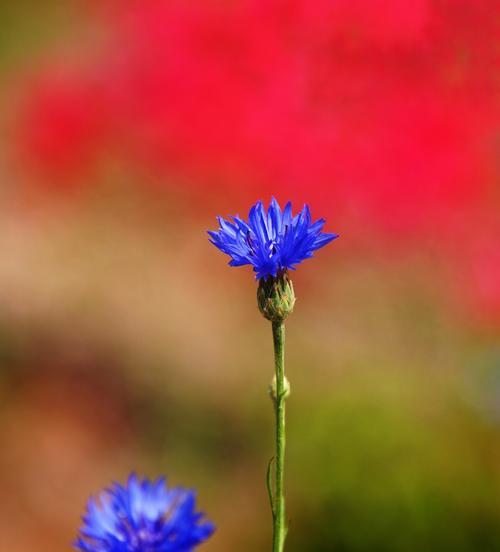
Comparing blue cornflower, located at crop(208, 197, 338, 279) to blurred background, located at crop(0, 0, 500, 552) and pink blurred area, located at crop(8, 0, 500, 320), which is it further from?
pink blurred area, located at crop(8, 0, 500, 320)

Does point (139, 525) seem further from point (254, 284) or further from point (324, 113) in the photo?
point (254, 284)

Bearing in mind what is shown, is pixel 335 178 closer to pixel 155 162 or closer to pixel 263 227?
pixel 155 162

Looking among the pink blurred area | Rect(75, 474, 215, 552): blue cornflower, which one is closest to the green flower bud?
Rect(75, 474, 215, 552): blue cornflower

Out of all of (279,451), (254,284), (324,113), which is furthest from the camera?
(254,284)

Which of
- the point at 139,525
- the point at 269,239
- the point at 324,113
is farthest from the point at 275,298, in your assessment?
the point at 324,113

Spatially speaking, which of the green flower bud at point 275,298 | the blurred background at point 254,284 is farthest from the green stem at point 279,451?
the blurred background at point 254,284

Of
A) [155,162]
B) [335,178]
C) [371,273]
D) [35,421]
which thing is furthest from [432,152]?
[35,421]
